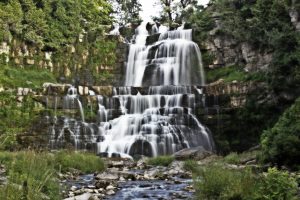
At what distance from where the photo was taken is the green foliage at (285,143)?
48.0ft

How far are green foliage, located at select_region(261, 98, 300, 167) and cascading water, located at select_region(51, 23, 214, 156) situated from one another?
401 inches

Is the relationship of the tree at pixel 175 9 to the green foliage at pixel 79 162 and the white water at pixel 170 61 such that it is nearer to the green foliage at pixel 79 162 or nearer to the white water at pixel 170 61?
the white water at pixel 170 61

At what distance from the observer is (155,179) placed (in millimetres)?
13875

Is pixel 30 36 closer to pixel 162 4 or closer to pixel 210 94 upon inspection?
pixel 210 94

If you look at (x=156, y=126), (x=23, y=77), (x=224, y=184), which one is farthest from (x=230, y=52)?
(x=224, y=184)

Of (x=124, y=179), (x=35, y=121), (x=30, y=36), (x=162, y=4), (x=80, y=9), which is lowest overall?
(x=124, y=179)

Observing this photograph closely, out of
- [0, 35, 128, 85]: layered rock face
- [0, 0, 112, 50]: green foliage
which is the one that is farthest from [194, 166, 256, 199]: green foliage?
[0, 0, 112, 50]: green foliage

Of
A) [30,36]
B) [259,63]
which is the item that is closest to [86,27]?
[30,36]

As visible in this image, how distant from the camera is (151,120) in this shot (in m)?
27.2

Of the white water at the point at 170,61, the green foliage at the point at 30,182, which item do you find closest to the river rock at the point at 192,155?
the white water at the point at 170,61

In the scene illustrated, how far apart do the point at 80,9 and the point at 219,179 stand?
34.5 metres

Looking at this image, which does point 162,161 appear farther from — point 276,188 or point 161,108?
point 276,188

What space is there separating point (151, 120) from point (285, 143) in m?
13.3

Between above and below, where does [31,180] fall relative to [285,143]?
below
